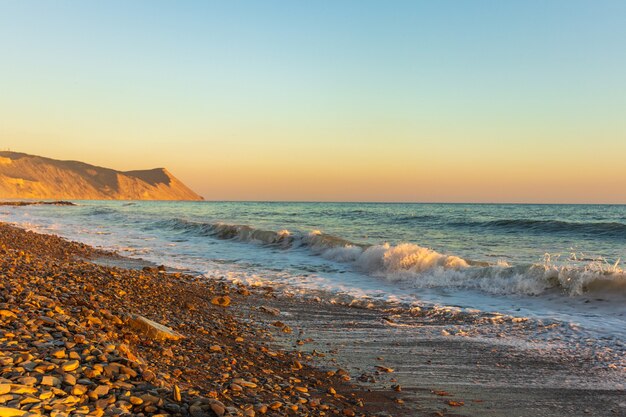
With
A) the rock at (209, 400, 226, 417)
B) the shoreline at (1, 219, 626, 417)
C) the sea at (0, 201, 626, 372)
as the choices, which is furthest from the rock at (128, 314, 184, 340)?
the sea at (0, 201, 626, 372)

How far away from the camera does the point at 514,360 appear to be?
551 cm

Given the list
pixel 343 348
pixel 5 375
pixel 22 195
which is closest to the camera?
pixel 5 375

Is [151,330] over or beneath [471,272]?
over

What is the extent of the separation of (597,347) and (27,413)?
670cm

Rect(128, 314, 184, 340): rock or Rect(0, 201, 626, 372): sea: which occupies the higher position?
Rect(128, 314, 184, 340): rock

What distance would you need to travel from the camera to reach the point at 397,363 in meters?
5.32

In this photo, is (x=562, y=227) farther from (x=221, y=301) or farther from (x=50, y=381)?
(x=50, y=381)

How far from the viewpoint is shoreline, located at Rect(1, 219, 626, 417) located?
164 inches

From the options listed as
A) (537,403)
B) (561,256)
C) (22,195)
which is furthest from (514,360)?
(22,195)

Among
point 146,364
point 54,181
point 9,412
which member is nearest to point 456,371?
point 146,364

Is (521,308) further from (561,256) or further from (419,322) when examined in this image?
(561,256)

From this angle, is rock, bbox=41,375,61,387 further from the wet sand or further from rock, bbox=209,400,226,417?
the wet sand

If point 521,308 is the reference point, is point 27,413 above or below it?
above

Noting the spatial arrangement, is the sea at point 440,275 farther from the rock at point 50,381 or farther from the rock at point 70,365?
the rock at point 50,381
